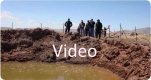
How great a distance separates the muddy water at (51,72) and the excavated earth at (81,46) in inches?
28.2

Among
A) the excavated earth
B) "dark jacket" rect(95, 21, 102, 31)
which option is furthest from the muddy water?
"dark jacket" rect(95, 21, 102, 31)

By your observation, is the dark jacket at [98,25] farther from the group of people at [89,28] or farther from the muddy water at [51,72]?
the muddy water at [51,72]

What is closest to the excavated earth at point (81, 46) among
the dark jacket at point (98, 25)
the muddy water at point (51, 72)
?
the muddy water at point (51, 72)

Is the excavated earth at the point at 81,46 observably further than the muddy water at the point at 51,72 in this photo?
Yes

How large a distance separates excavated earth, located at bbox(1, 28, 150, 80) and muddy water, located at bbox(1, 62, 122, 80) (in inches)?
28.2

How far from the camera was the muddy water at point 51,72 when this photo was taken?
42.7ft

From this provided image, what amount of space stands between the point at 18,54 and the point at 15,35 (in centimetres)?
264

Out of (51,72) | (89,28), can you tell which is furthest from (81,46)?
(51,72)

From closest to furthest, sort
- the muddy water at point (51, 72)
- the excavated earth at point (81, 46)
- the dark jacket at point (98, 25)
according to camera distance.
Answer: the muddy water at point (51, 72), the excavated earth at point (81, 46), the dark jacket at point (98, 25)

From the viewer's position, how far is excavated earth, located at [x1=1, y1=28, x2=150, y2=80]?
13.5 meters

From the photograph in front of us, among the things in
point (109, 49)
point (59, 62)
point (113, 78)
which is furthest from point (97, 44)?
point (113, 78)

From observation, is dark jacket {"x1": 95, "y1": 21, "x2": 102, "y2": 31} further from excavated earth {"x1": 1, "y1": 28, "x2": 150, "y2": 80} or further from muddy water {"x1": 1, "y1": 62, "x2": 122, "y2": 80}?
muddy water {"x1": 1, "y1": 62, "x2": 122, "y2": 80}

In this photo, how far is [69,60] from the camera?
17.4 meters

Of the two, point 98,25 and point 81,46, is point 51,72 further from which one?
point 98,25
